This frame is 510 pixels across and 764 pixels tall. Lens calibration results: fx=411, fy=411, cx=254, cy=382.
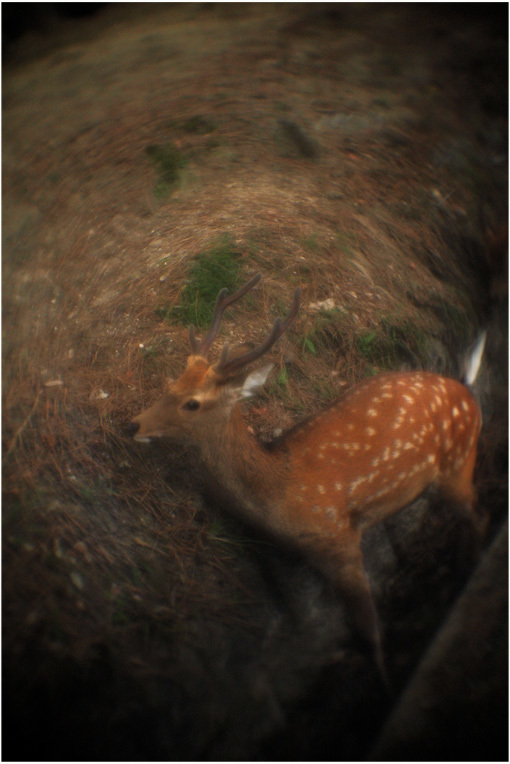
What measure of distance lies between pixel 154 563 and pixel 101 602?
1.00 feet

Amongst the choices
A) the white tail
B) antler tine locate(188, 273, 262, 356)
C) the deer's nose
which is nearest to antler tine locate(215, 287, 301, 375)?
antler tine locate(188, 273, 262, 356)

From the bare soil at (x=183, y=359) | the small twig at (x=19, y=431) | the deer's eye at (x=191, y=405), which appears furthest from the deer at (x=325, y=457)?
the small twig at (x=19, y=431)

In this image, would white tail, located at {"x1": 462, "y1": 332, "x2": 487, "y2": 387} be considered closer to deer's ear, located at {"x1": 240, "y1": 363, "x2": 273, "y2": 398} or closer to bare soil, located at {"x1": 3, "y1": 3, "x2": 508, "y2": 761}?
bare soil, located at {"x1": 3, "y1": 3, "x2": 508, "y2": 761}

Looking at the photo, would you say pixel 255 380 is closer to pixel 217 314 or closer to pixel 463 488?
pixel 217 314

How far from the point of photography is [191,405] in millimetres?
1531

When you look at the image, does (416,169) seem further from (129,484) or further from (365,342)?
(129,484)

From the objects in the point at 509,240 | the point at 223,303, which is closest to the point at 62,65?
the point at 223,303

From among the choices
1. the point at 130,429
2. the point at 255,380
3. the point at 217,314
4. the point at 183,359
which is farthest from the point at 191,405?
the point at 183,359

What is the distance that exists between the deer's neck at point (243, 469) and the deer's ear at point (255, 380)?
91mm

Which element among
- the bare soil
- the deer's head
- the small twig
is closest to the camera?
the bare soil

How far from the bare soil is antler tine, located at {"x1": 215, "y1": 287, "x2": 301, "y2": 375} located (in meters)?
0.68

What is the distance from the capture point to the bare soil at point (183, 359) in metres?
1.08

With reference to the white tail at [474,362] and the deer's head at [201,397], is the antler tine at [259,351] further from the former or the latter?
the white tail at [474,362]

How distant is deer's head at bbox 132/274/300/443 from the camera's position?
1.51 metres
